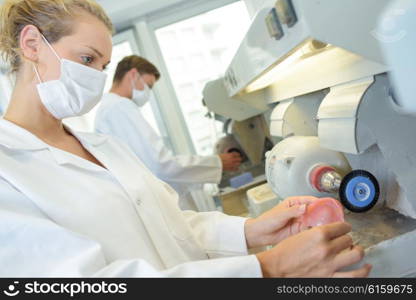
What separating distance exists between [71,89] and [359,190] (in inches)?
37.2

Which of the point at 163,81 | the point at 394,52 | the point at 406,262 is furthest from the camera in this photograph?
the point at 163,81

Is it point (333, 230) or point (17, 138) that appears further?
point (17, 138)

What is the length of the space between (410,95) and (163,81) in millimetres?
3090

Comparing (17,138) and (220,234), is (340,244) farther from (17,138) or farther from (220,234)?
(17,138)

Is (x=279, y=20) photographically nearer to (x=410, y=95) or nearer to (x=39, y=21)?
(x=410, y=95)

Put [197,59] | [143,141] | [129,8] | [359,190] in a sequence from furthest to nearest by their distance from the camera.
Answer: [197,59]
[129,8]
[143,141]
[359,190]

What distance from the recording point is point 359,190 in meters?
0.99

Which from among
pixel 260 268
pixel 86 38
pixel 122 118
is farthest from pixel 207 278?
pixel 122 118

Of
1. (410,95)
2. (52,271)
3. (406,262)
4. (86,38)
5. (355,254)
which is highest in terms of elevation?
(86,38)

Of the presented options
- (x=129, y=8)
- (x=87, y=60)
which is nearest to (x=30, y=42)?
(x=87, y=60)

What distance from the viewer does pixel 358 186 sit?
0.99 metres

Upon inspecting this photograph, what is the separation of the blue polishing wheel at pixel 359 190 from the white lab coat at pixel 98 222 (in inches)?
13.2

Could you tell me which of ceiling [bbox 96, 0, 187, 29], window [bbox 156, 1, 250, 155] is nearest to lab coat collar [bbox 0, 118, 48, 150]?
ceiling [bbox 96, 0, 187, 29]

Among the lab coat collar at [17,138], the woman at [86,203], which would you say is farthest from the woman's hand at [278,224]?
the lab coat collar at [17,138]
